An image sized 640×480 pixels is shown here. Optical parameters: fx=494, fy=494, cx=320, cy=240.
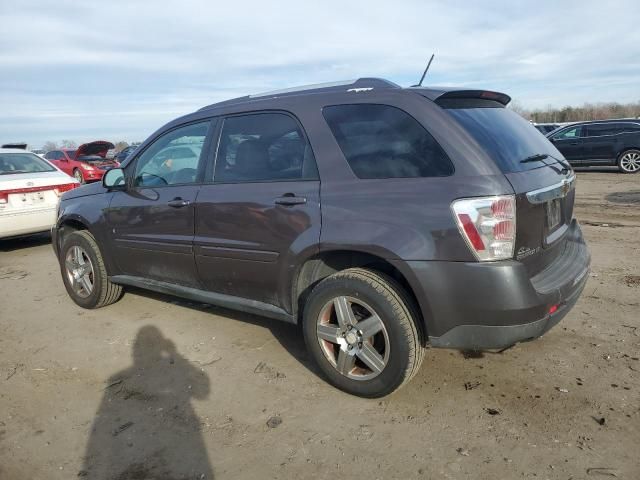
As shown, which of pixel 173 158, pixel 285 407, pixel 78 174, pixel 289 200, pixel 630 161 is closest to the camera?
pixel 285 407

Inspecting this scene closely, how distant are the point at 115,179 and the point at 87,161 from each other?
1606cm

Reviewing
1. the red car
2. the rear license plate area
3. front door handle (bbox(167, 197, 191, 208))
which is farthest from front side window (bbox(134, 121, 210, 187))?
the red car

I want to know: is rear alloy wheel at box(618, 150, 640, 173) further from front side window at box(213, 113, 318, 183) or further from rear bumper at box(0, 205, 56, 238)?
rear bumper at box(0, 205, 56, 238)

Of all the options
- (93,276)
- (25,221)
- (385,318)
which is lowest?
(93,276)

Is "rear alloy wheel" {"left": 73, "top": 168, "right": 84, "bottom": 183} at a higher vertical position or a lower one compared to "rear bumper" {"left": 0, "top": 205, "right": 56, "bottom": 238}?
lower

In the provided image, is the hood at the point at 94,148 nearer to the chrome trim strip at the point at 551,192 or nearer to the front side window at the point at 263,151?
the front side window at the point at 263,151

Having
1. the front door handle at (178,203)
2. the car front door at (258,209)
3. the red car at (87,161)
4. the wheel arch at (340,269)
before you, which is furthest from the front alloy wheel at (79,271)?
the red car at (87,161)

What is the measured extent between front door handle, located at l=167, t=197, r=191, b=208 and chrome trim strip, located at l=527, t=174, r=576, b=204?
94.0 inches

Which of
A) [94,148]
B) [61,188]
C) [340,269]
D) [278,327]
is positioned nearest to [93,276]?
[278,327]

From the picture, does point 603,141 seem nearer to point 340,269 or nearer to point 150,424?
point 340,269

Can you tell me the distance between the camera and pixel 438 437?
2635mm

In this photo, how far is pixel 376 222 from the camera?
9.11ft

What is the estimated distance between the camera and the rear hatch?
2.63 meters

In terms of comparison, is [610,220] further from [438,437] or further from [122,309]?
[122,309]
